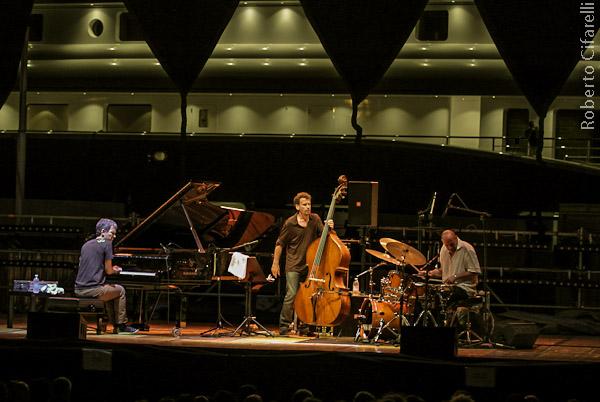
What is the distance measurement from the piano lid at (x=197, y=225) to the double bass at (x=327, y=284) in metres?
0.73

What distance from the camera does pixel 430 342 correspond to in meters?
8.15

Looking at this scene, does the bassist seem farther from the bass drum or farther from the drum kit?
the bass drum

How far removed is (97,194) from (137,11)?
38.6ft

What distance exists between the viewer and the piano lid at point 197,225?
11039 mm

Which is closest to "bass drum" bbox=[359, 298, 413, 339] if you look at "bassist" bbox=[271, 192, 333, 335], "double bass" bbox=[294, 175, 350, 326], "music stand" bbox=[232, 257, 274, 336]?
"double bass" bbox=[294, 175, 350, 326]

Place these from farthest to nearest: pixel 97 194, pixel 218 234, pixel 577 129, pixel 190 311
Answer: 1. pixel 577 129
2. pixel 97 194
3. pixel 190 311
4. pixel 218 234

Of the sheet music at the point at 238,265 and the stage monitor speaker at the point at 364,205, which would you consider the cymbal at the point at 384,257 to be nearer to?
the stage monitor speaker at the point at 364,205

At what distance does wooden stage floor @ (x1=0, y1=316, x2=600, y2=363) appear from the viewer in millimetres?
9078

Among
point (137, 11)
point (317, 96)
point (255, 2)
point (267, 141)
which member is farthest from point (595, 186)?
point (137, 11)

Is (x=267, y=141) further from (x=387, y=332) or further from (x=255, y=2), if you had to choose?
(x=387, y=332)

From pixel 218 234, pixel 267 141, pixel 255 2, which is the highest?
pixel 255 2

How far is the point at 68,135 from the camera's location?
22.5 meters

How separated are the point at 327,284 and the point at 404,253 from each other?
971 millimetres

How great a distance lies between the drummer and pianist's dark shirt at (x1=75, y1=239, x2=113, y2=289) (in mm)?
3276
